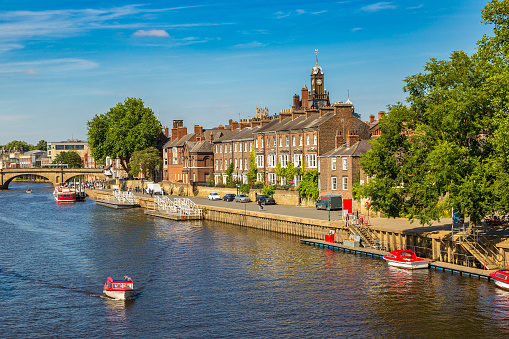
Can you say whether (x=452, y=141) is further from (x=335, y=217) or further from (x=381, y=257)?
(x=335, y=217)

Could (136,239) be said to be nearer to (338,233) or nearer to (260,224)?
(260,224)

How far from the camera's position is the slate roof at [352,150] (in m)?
78.8

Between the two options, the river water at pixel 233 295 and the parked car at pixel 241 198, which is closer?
the river water at pixel 233 295

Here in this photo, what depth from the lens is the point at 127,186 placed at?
507ft

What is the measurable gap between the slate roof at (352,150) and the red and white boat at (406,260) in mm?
27928

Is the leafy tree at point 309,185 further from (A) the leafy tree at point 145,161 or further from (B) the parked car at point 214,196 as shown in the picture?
(A) the leafy tree at point 145,161

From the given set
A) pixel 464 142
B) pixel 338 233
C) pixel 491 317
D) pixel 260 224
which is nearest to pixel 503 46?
pixel 464 142

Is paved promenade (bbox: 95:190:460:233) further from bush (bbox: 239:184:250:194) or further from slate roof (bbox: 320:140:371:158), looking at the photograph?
slate roof (bbox: 320:140:371:158)

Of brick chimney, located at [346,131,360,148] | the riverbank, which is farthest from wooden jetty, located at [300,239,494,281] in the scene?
brick chimney, located at [346,131,360,148]

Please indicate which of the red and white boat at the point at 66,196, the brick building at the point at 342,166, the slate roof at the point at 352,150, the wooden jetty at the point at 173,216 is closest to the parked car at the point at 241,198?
the wooden jetty at the point at 173,216

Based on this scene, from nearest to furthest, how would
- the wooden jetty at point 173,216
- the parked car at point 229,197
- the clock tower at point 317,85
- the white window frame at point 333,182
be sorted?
Answer: the white window frame at point 333,182 → the wooden jetty at point 173,216 → the parked car at point 229,197 → the clock tower at point 317,85

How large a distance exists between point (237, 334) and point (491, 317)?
15683mm

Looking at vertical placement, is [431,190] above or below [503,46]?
below

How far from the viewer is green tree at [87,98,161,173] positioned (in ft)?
488
